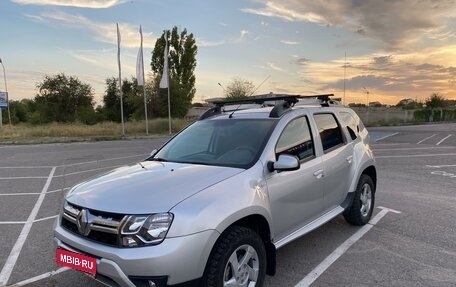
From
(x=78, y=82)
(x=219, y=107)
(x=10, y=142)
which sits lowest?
(x=10, y=142)

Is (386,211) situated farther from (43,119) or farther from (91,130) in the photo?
(43,119)

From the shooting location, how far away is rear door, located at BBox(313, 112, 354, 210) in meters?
4.69

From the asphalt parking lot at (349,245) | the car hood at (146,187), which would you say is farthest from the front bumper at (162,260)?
the asphalt parking lot at (349,245)

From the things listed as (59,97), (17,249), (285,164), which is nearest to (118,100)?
(59,97)

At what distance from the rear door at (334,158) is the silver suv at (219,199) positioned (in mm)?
14

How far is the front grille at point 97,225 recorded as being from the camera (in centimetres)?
291

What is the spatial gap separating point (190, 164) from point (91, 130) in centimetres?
2949

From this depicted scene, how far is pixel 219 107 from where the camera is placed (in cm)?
510

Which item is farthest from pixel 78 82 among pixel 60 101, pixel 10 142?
pixel 10 142

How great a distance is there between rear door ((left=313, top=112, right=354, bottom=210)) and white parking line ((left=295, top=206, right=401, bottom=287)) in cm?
52

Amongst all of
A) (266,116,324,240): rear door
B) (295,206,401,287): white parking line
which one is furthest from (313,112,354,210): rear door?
(295,206,401,287): white parking line

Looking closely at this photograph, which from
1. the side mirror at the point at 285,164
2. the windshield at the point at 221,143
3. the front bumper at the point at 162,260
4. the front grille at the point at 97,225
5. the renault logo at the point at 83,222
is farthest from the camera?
the windshield at the point at 221,143

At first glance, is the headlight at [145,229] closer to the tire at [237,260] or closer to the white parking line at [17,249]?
the tire at [237,260]

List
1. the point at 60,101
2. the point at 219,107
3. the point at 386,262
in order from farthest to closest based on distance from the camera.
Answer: the point at 60,101, the point at 219,107, the point at 386,262
